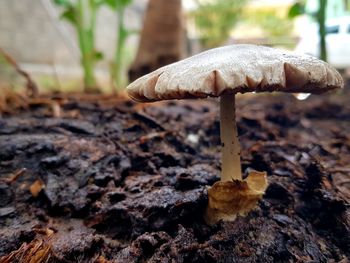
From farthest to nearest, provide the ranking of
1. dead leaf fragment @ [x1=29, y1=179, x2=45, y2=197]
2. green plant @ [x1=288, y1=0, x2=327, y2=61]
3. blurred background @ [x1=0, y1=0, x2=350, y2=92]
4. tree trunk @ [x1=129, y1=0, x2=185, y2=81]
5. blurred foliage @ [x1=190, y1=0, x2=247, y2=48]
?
blurred foliage @ [x1=190, y1=0, x2=247, y2=48] → tree trunk @ [x1=129, y1=0, x2=185, y2=81] → blurred background @ [x1=0, y1=0, x2=350, y2=92] → green plant @ [x1=288, y1=0, x2=327, y2=61] → dead leaf fragment @ [x1=29, y1=179, x2=45, y2=197]

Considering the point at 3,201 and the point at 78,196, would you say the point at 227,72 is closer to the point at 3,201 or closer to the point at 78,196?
the point at 78,196

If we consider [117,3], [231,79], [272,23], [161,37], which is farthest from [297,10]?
[272,23]

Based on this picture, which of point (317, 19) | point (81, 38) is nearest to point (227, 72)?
point (317, 19)

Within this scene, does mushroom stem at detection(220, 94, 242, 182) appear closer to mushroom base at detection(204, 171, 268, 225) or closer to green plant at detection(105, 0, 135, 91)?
mushroom base at detection(204, 171, 268, 225)

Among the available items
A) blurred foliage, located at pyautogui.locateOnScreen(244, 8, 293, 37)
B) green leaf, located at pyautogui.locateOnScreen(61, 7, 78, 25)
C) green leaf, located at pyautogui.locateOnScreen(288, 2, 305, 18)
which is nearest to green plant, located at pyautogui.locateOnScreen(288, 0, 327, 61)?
green leaf, located at pyautogui.locateOnScreen(288, 2, 305, 18)

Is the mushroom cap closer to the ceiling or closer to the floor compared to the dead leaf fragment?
closer to the ceiling

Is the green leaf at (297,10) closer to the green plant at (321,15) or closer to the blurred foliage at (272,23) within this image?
the green plant at (321,15)

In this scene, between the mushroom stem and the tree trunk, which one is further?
the tree trunk
